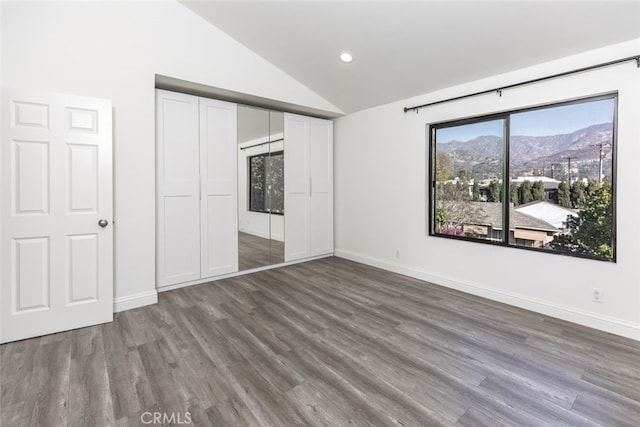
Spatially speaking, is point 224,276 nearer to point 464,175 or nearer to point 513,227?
→ point 464,175

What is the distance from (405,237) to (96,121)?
149 inches

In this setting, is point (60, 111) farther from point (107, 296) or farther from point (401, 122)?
point (401, 122)

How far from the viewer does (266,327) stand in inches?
105

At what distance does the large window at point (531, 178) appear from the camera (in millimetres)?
2688

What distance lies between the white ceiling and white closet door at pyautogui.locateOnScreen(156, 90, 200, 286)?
44.7 inches

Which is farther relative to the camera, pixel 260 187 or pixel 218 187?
pixel 260 187

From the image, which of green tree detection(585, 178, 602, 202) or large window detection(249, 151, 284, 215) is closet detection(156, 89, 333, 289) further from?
green tree detection(585, 178, 602, 202)

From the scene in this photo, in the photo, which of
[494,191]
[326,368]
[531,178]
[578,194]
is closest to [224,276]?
[326,368]

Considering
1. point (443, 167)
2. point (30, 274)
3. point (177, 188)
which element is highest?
point (443, 167)

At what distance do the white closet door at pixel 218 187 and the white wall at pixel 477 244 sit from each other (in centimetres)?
197

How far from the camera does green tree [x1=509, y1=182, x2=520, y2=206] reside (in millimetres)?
3225

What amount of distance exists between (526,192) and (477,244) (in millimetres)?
766

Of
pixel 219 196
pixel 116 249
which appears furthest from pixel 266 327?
pixel 219 196

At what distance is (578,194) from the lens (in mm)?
2803
